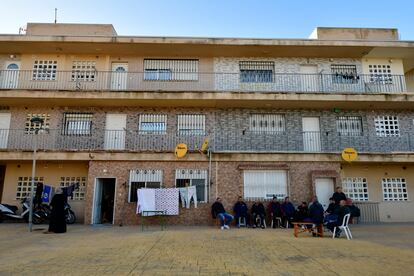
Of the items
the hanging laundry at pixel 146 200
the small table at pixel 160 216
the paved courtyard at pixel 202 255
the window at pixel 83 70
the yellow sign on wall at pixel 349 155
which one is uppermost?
the window at pixel 83 70

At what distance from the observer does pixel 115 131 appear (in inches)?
684

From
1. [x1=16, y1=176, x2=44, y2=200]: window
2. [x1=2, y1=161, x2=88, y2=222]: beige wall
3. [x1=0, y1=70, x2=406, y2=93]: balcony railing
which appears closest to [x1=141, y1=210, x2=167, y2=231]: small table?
[x1=2, y1=161, x2=88, y2=222]: beige wall

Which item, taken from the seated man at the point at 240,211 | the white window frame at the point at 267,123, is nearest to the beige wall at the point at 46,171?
the seated man at the point at 240,211

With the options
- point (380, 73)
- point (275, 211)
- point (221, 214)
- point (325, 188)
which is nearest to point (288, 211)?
point (275, 211)

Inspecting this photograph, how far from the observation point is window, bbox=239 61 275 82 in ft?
60.3

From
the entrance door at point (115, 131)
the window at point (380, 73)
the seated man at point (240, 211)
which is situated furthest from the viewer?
the window at point (380, 73)

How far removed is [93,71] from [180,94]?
5271mm

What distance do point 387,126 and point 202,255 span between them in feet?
47.0

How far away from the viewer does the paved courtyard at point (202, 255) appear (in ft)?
22.1

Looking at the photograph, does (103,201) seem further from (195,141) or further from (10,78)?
(10,78)

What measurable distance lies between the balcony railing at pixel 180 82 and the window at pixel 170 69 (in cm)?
5

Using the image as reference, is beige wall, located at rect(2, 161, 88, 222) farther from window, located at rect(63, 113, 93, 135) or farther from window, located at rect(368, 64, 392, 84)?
window, located at rect(368, 64, 392, 84)

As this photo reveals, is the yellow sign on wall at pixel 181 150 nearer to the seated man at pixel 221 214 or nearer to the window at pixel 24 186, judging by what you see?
the seated man at pixel 221 214

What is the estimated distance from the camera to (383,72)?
18.8m
